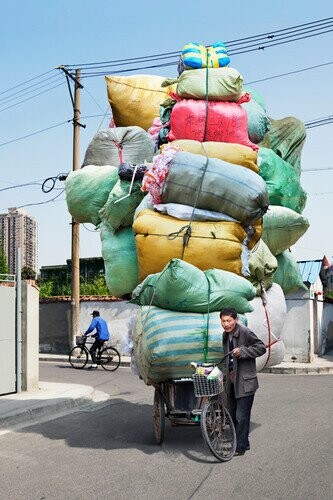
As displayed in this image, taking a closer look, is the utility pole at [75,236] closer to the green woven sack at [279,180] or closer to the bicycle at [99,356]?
the bicycle at [99,356]

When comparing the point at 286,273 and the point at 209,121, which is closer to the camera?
the point at 209,121

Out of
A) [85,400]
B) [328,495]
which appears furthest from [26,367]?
[328,495]

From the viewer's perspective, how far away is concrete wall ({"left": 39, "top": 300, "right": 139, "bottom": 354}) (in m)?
22.6

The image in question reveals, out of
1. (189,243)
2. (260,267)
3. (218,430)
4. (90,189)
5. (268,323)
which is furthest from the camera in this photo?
(90,189)

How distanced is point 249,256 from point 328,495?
11.4 feet

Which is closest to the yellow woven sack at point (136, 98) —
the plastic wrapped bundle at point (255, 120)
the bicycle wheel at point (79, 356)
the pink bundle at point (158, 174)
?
the plastic wrapped bundle at point (255, 120)

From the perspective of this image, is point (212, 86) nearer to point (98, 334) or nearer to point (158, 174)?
point (158, 174)

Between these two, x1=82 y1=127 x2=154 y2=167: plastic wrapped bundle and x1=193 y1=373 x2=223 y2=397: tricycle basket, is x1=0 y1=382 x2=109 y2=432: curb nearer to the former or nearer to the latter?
x1=193 y1=373 x2=223 y2=397: tricycle basket

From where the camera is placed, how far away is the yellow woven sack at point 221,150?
7773 millimetres

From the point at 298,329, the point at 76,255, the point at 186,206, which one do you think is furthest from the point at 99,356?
the point at 186,206

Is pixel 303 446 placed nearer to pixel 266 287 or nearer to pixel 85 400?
pixel 266 287

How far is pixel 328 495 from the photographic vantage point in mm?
5297

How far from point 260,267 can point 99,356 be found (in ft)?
33.8

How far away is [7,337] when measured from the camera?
1213 cm
